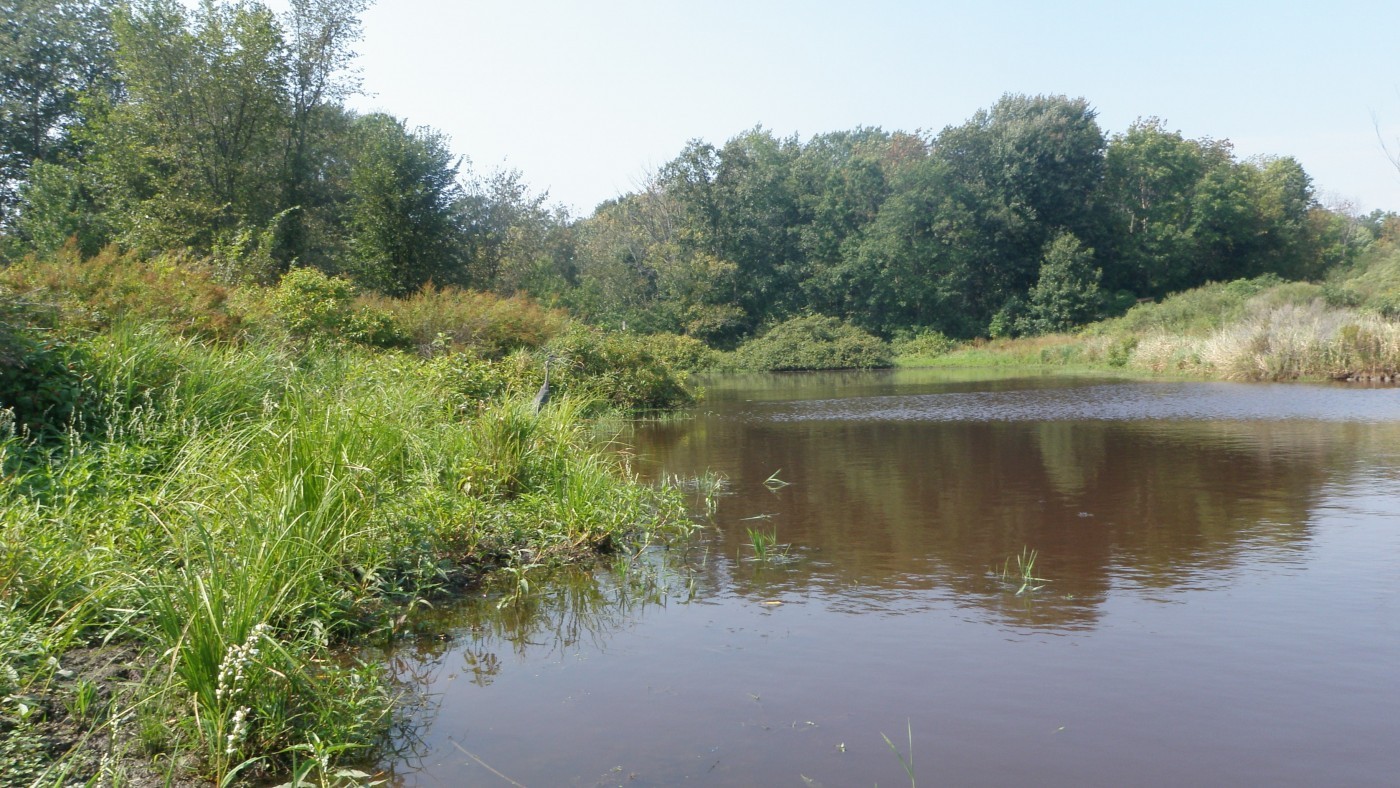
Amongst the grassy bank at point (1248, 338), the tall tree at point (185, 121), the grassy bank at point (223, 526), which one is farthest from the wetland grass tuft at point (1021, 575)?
the tall tree at point (185, 121)

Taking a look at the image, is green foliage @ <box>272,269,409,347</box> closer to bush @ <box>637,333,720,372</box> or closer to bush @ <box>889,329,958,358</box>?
bush @ <box>637,333,720,372</box>

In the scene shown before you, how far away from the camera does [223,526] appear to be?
488 cm

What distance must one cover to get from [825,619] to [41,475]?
4.90 m

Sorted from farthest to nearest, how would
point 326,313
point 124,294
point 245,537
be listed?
point 326,313
point 124,294
point 245,537

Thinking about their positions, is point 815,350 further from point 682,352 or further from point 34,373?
point 34,373

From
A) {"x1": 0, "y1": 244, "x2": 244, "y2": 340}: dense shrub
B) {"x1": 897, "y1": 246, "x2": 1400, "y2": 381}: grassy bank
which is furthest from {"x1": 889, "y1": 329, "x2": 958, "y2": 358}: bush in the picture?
{"x1": 0, "y1": 244, "x2": 244, "y2": 340}: dense shrub

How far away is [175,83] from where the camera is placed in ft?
88.6

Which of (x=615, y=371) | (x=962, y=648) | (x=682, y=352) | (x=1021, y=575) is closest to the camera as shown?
(x=962, y=648)

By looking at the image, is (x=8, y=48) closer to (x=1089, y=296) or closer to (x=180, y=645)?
(x=180, y=645)

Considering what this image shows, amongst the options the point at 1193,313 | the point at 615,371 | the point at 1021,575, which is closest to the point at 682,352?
the point at 615,371

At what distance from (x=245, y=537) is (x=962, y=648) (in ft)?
12.2

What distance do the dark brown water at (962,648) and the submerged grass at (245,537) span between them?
523mm

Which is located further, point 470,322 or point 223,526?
point 470,322

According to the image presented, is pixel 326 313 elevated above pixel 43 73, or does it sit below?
below
